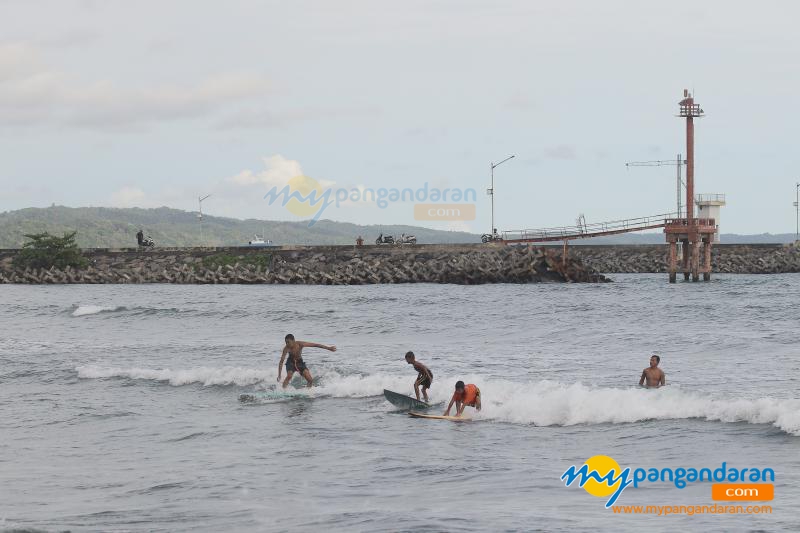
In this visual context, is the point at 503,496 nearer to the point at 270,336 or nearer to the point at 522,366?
the point at 522,366

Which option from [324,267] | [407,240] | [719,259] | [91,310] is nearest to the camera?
[91,310]

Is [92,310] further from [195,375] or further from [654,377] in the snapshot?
[654,377]

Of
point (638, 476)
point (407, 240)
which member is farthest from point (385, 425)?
point (407, 240)

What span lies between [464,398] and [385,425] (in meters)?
1.70

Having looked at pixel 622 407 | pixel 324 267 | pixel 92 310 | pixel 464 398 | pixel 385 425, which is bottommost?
pixel 385 425

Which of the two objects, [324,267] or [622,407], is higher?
[324,267]

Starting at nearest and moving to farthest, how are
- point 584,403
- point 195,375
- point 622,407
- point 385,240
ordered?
point 622,407 → point 584,403 → point 195,375 → point 385,240

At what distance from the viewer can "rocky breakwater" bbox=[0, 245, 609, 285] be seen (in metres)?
72.2

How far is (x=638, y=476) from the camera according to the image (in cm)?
1484

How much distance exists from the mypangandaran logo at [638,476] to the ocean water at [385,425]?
0.76 ft

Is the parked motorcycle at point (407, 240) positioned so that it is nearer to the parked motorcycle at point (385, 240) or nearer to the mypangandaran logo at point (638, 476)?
the parked motorcycle at point (385, 240)

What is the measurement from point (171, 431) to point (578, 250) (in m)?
87.5

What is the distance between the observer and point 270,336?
39812 millimetres

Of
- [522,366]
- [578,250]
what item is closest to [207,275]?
[578,250]
